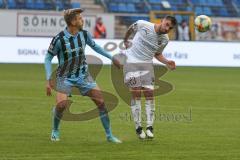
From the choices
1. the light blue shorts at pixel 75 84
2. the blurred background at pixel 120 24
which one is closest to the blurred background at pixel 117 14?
the blurred background at pixel 120 24

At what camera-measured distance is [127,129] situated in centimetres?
1452

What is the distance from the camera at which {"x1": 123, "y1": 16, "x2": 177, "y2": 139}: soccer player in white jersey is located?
13.1 meters

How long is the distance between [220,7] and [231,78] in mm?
20396

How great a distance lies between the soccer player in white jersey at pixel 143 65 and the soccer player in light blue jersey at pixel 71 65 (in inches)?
34.8

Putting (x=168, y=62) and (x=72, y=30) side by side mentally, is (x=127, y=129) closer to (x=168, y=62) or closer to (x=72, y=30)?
(x=168, y=62)

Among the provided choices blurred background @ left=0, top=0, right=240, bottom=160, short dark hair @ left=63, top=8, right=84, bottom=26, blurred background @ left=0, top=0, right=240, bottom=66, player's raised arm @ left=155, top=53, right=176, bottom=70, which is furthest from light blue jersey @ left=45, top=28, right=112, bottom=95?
blurred background @ left=0, top=0, right=240, bottom=66

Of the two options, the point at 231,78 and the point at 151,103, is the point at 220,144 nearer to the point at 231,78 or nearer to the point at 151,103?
the point at 151,103

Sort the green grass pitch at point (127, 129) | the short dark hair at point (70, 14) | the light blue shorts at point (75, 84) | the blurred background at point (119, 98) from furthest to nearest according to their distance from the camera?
the light blue shorts at point (75, 84), the short dark hair at point (70, 14), the blurred background at point (119, 98), the green grass pitch at point (127, 129)

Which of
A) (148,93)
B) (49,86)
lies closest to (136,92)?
(148,93)

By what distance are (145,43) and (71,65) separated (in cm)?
160

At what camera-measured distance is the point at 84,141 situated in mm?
12602

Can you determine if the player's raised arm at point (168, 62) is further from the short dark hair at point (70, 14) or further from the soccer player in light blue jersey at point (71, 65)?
the short dark hair at point (70, 14)

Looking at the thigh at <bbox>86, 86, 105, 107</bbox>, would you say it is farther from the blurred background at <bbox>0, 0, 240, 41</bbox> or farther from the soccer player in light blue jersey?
the blurred background at <bbox>0, 0, 240, 41</bbox>

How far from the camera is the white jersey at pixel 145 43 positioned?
1317cm
